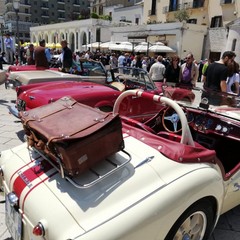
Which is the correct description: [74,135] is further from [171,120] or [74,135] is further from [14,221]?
[171,120]

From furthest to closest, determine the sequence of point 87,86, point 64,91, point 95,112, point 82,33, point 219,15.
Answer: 1. point 82,33
2. point 219,15
3. point 87,86
4. point 64,91
5. point 95,112

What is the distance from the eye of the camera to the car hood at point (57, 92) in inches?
190

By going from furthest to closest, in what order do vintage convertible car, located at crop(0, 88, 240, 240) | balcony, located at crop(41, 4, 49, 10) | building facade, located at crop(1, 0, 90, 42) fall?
1. balcony, located at crop(41, 4, 49, 10)
2. building facade, located at crop(1, 0, 90, 42)
3. vintage convertible car, located at crop(0, 88, 240, 240)

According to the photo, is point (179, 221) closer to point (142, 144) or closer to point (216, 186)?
point (216, 186)

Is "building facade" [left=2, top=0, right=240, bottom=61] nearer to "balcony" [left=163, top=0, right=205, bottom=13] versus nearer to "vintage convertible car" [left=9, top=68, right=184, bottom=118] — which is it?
"balcony" [left=163, top=0, right=205, bottom=13]

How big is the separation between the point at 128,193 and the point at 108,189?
5.4 inches

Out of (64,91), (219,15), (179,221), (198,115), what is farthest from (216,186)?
(219,15)

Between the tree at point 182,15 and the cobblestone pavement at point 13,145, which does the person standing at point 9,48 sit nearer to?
the cobblestone pavement at point 13,145

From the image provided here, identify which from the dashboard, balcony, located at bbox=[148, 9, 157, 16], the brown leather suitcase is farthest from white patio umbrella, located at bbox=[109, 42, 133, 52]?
the brown leather suitcase

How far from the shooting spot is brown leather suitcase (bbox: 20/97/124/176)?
1.83 meters

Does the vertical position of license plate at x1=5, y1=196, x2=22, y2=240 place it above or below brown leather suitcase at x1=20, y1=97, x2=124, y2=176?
below

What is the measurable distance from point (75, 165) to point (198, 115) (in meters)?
1.97

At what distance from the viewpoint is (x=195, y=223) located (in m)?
2.33

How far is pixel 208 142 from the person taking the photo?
3.46 m
